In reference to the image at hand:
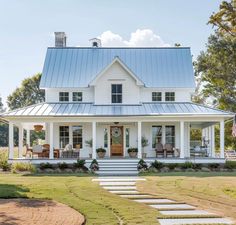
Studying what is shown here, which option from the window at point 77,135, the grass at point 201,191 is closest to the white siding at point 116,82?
the window at point 77,135

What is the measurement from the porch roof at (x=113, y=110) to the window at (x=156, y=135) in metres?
1.46

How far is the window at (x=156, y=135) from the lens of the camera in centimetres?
2984

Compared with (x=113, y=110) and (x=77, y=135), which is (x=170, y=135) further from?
(x=77, y=135)

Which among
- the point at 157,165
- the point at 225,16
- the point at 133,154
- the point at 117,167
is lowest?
the point at 117,167

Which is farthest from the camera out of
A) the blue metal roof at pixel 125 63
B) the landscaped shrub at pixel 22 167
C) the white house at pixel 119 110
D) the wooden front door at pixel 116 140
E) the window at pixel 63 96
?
the blue metal roof at pixel 125 63

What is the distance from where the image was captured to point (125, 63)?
110ft

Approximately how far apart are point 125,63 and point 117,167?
1059 cm

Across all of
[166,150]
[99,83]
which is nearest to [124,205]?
[166,150]

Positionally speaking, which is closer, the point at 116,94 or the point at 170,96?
the point at 116,94

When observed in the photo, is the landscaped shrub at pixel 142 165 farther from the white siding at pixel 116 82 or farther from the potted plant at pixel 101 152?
the white siding at pixel 116 82

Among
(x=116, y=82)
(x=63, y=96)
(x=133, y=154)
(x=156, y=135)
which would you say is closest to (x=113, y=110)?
(x=116, y=82)

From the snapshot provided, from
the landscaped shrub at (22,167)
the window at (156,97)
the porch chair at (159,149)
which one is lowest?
the landscaped shrub at (22,167)

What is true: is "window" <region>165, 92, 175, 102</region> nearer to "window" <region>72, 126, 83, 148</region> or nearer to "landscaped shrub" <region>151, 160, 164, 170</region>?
"window" <region>72, 126, 83, 148</region>

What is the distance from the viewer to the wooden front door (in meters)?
29.8
